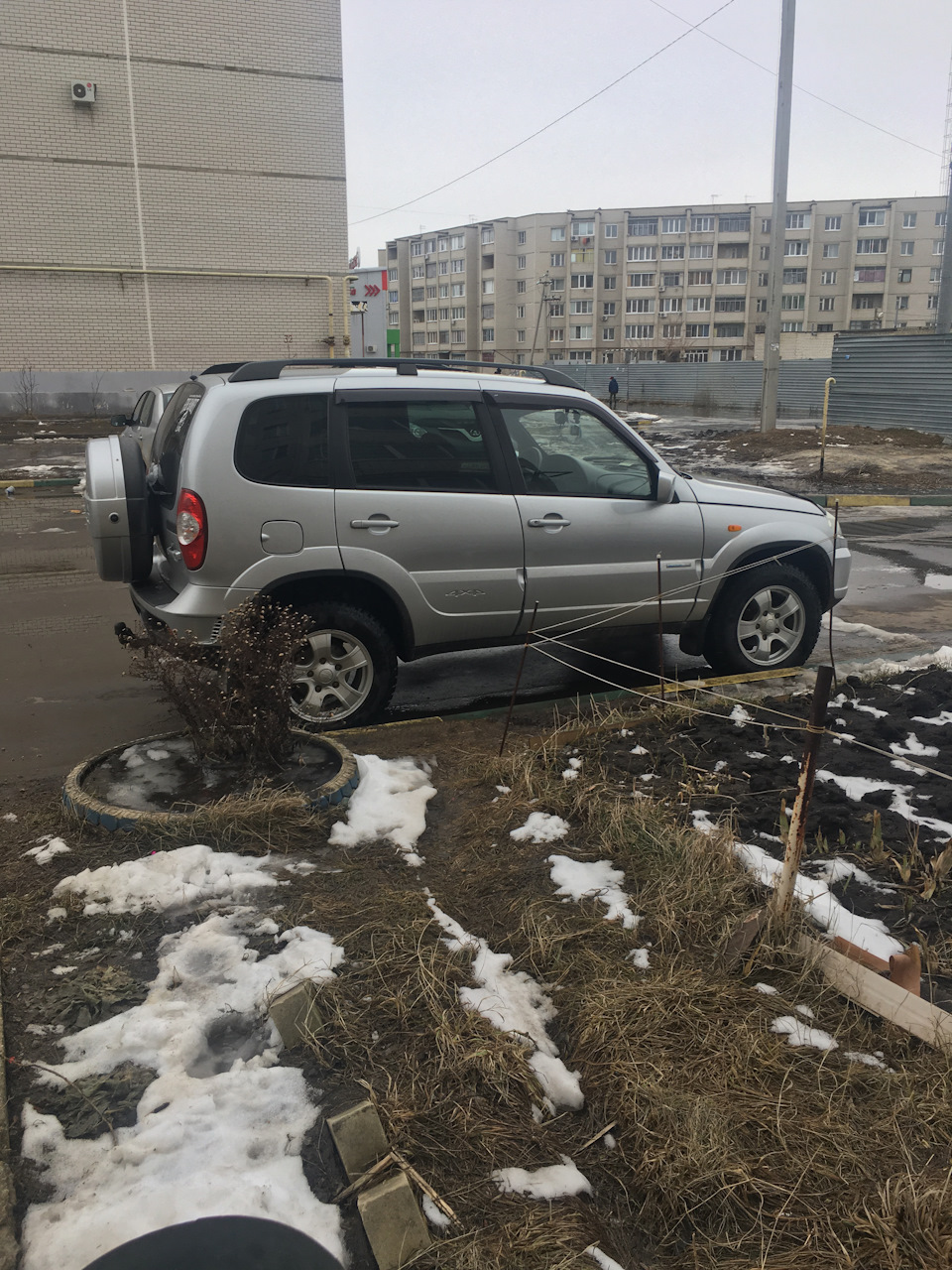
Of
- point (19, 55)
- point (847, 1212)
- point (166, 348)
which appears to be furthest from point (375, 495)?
point (19, 55)

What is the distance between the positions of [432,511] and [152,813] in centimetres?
232

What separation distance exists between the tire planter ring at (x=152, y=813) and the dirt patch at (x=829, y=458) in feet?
47.0

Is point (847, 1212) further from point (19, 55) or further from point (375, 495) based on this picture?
point (19, 55)

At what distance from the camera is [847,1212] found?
7.84ft

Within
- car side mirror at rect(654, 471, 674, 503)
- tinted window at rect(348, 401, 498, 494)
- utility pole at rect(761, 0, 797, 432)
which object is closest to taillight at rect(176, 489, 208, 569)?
A: tinted window at rect(348, 401, 498, 494)

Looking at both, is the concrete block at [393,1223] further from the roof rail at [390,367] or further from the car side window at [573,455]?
the car side window at [573,455]

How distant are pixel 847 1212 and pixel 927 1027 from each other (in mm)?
759

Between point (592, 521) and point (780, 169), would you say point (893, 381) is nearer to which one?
point (780, 169)

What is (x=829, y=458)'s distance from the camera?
21.1m

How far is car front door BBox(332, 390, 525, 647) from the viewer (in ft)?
18.3

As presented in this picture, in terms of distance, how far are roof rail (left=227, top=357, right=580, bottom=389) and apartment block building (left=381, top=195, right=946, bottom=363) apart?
312ft

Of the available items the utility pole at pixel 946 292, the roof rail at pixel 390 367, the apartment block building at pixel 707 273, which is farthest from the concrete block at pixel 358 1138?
the apartment block building at pixel 707 273

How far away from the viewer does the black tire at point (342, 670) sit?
554 cm

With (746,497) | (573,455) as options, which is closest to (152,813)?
(573,455)
